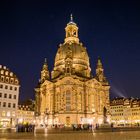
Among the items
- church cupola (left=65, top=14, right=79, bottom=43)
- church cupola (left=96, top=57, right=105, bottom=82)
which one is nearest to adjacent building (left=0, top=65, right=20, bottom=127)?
church cupola (left=96, top=57, right=105, bottom=82)

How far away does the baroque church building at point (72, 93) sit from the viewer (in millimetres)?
93312

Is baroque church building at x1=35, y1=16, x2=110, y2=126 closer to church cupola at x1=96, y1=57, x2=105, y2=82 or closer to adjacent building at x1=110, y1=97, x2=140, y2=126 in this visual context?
church cupola at x1=96, y1=57, x2=105, y2=82

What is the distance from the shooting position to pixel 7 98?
72.4 metres

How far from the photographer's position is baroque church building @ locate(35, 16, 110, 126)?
9331cm

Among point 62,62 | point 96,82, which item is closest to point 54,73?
point 62,62

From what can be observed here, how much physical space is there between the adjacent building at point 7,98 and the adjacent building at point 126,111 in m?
82.2

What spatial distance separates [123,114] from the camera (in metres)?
147

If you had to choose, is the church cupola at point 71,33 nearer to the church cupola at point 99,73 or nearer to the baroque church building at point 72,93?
the baroque church building at point 72,93

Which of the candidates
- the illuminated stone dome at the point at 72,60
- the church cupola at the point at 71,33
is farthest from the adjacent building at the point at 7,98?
the church cupola at the point at 71,33

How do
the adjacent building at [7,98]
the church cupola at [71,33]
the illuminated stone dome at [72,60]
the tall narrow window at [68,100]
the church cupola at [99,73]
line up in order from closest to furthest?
1. the adjacent building at [7,98]
2. the tall narrow window at [68,100]
3. the illuminated stone dome at [72,60]
4. the church cupola at [99,73]
5. the church cupola at [71,33]

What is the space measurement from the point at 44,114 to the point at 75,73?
2127 cm

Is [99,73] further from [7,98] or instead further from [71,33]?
[7,98]

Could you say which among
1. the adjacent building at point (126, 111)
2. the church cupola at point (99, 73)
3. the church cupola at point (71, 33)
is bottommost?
the adjacent building at point (126, 111)

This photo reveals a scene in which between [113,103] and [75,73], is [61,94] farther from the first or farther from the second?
[113,103]
